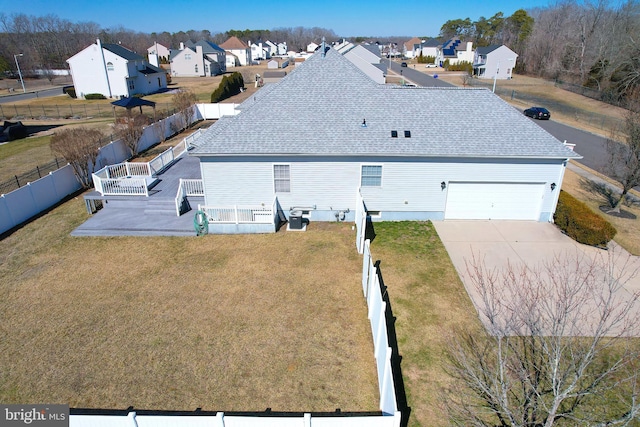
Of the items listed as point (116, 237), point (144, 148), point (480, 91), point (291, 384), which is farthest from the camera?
point (144, 148)

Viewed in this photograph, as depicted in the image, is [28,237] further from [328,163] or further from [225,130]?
[328,163]

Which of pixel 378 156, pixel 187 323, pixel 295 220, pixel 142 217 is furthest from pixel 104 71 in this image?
pixel 187 323

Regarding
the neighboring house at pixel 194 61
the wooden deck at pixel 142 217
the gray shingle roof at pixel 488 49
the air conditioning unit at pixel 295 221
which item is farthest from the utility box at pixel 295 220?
the neighboring house at pixel 194 61

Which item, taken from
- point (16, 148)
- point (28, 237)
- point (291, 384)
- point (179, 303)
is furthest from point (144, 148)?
point (291, 384)

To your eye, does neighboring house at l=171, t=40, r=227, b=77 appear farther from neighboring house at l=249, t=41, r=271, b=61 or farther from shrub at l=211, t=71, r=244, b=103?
neighboring house at l=249, t=41, r=271, b=61

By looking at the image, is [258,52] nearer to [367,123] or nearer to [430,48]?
[430,48]
